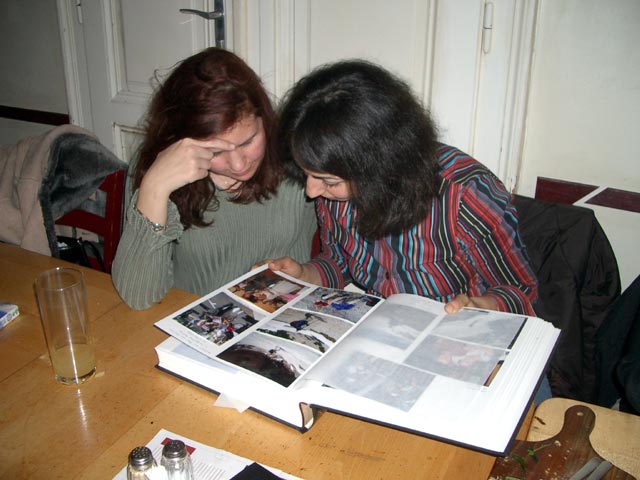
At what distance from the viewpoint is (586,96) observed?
158cm

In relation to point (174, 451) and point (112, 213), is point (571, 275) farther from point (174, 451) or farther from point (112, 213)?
point (112, 213)

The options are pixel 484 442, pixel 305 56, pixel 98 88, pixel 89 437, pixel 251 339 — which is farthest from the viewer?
pixel 98 88

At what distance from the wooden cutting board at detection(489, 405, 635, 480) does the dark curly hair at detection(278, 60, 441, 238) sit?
0.52 meters

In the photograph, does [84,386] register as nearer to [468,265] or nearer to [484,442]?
[484,442]

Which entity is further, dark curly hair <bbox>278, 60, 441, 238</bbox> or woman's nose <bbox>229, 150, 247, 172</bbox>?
woman's nose <bbox>229, 150, 247, 172</bbox>

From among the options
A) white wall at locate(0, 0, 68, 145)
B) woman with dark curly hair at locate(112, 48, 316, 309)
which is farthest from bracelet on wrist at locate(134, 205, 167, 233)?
white wall at locate(0, 0, 68, 145)

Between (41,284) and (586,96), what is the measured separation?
153 centimetres

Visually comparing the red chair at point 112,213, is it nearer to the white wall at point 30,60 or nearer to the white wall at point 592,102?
the white wall at point 592,102

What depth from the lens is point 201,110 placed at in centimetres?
112

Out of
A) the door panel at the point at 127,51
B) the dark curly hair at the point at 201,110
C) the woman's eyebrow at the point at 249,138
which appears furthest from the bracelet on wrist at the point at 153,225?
the door panel at the point at 127,51

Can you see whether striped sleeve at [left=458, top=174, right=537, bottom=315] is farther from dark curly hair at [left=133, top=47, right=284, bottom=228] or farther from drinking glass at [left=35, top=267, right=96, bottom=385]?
drinking glass at [left=35, top=267, right=96, bottom=385]

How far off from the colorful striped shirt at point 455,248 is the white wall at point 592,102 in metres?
0.62

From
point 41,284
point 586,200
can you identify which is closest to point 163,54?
point 41,284

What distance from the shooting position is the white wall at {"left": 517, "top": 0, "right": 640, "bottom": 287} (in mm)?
1508
